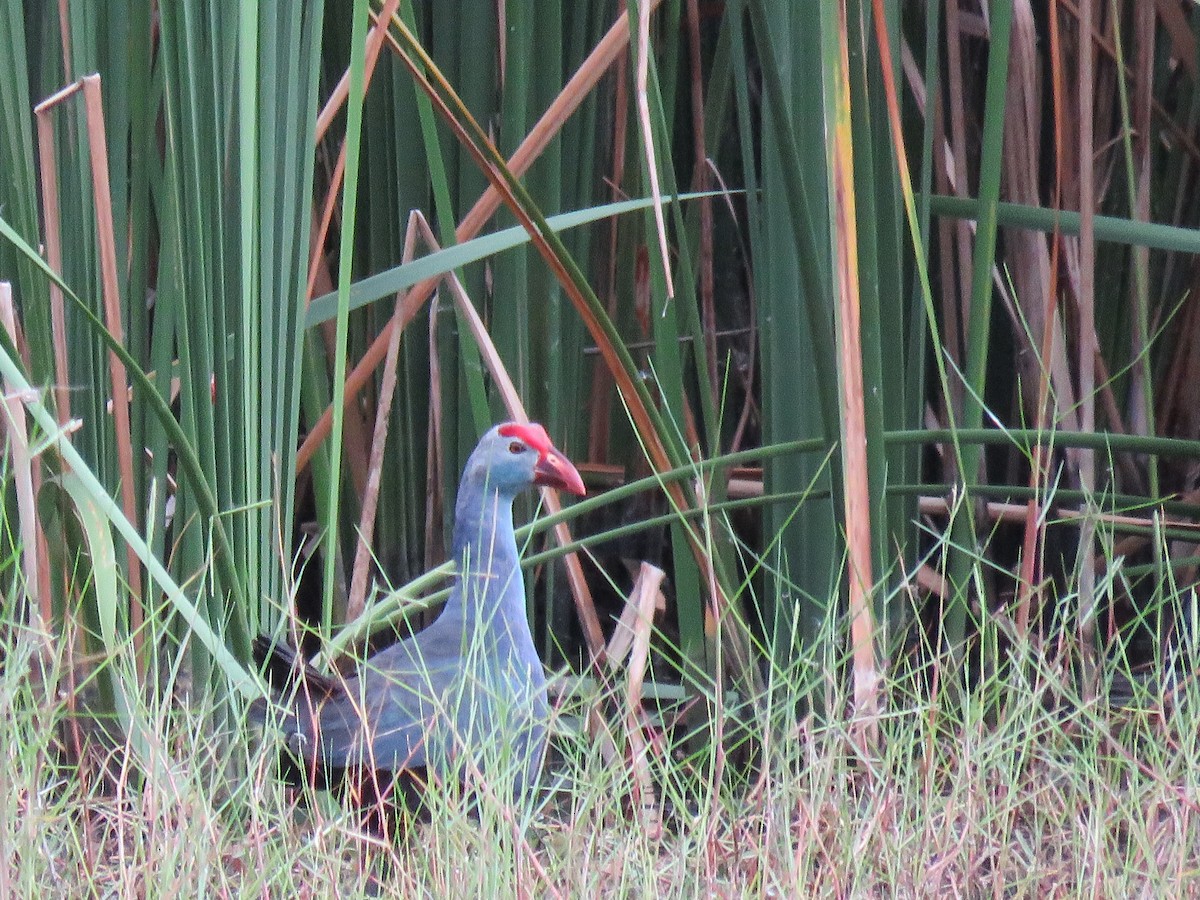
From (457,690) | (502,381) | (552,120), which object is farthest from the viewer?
(502,381)

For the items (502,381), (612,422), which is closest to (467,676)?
(502,381)

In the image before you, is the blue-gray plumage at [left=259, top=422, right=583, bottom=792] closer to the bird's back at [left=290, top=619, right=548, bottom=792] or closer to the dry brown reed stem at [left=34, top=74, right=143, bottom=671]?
the bird's back at [left=290, top=619, right=548, bottom=792]

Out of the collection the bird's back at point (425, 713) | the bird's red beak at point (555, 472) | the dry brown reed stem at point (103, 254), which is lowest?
the bird's back at point (425, 713)

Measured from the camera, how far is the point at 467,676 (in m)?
1.28

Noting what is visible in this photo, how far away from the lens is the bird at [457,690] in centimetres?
127

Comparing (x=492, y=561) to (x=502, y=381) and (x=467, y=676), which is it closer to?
(x=502, y=381)

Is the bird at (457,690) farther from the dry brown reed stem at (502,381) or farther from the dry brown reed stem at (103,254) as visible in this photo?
the dry brown reed stem at (103,254)

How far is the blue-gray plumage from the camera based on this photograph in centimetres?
133

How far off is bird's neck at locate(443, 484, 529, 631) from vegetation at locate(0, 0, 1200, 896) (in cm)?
8

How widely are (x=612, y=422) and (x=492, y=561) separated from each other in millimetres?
516

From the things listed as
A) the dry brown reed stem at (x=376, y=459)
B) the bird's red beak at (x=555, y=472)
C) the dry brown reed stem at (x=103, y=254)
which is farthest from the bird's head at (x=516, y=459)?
the dry brown reed stem at (x=103, y=254)

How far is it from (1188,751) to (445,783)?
1.99 feet

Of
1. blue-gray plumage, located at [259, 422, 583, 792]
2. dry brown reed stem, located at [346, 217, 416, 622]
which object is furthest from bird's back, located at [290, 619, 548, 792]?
dry brown reed stem, located at [346, 217, 416, 622]

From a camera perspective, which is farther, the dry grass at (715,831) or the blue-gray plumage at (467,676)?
the blue-gray plumage at (467,676)
